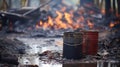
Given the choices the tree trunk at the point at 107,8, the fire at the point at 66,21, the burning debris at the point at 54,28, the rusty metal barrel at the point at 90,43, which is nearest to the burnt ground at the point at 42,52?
the burning debris at the point at 54,28

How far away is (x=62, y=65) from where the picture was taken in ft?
22.8

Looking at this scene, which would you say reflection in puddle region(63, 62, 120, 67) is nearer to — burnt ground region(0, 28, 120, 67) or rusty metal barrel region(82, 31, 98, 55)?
burnt ground region(0, 28, 120, 67)

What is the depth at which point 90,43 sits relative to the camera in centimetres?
805

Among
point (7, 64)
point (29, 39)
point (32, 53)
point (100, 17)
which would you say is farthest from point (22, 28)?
point (100, 17)

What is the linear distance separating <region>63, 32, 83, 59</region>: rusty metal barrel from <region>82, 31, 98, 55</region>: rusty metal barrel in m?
0.45

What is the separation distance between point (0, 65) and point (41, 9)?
281cm

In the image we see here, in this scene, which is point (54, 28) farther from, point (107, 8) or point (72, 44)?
point (107, 8)

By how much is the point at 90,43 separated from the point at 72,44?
787 mm

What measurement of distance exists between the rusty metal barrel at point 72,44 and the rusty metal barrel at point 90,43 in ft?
1.48

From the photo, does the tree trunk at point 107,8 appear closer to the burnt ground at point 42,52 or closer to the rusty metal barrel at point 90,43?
the burnt ground at point 42,52

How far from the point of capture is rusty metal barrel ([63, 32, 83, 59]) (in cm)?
758

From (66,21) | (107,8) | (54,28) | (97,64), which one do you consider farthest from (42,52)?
(107,8)

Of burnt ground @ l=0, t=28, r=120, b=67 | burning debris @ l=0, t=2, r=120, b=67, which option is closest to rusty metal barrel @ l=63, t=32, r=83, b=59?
burnt ground @ l=0, t=28, r=120, b=67

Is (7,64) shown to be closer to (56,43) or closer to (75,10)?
(56,43)
